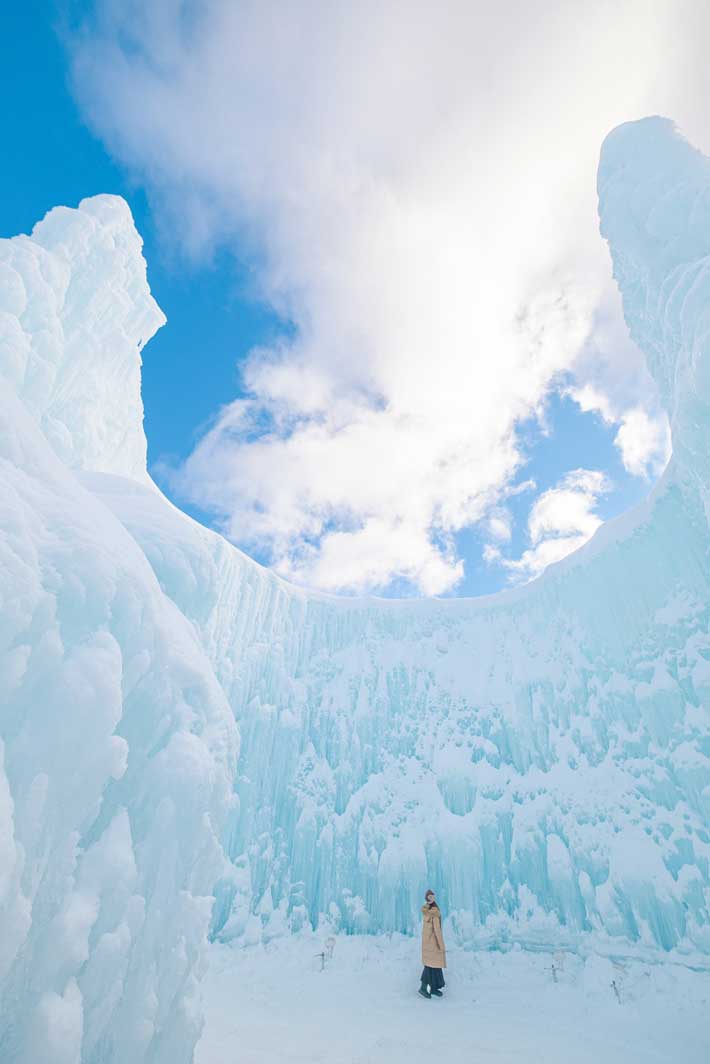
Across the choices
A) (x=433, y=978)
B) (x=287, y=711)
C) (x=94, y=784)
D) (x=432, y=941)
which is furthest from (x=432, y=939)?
(x=287, y=711)

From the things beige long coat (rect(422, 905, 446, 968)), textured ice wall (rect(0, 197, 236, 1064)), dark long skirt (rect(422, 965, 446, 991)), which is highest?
textured ice wall (rect(0, 197, 236, 1064))

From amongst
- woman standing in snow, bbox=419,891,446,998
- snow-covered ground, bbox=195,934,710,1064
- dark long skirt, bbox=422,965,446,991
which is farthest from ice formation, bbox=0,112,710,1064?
woman standing in snow, bbox=419,891,446,998

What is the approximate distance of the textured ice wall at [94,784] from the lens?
286cm

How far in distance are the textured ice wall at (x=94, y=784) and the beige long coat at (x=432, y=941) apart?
19.4 ft

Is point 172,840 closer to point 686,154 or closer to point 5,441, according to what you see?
point 5,441

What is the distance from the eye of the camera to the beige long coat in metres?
8.75

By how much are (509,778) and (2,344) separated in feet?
50.4

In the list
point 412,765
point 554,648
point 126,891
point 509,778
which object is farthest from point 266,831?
point 126,891

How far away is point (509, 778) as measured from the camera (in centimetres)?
1454

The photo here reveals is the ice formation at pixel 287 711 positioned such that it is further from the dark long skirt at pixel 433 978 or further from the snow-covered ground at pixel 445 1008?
the dark long skirt at pixel 433 978

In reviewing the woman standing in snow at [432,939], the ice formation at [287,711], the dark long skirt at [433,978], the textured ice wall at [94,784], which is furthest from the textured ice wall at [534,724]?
the textured ice wall at [94,784]

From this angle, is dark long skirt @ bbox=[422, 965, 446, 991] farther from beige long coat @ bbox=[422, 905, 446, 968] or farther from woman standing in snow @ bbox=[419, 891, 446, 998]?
beige long coat @ bbox=[422, 905, 446, 968]

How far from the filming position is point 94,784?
11.1ft

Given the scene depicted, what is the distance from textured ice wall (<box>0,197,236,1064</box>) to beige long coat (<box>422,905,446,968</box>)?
233 inches
